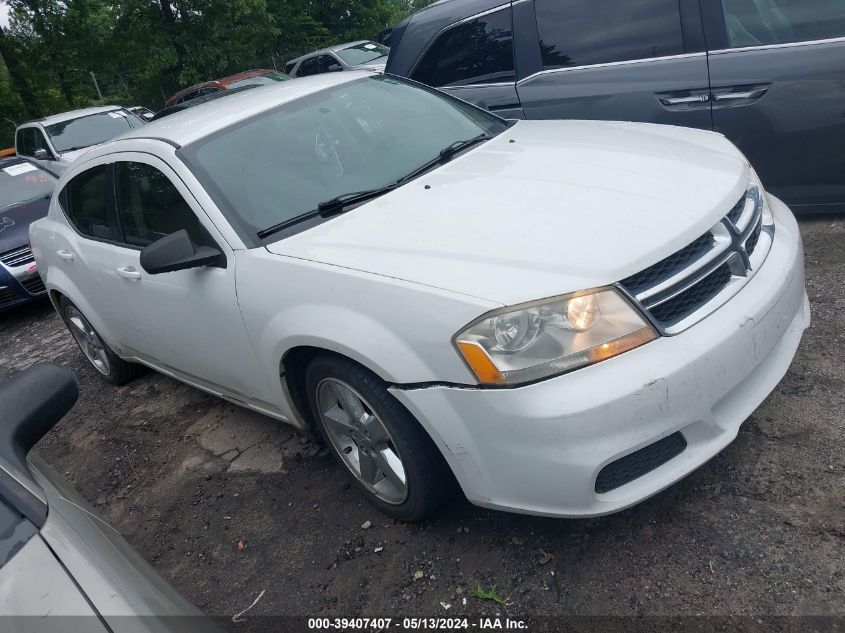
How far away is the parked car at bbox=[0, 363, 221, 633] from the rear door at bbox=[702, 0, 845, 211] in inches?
154

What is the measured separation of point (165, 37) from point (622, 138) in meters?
22.1

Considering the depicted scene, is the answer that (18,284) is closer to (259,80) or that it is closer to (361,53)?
(259,80)

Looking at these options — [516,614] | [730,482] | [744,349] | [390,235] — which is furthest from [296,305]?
[730,482]

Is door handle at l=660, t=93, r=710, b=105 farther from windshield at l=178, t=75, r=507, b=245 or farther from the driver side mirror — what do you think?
the driver side mirror

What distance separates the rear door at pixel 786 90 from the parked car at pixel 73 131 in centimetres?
877

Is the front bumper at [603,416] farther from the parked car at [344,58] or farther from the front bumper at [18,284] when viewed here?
the parked car at [344,58]

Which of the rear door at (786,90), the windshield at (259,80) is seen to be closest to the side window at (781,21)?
the rear door at (786,90)

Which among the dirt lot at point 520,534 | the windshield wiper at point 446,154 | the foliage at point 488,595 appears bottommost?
the dirt lot at point 520,534

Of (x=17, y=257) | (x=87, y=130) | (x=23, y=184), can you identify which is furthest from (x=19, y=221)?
(x=87, y=130)

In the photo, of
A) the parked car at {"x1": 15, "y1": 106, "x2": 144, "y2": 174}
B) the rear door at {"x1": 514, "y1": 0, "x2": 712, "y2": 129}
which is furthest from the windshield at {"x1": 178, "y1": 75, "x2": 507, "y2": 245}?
the parked car at {"x1": 15, "y1": 106, "x2": 144, "y2": 174}

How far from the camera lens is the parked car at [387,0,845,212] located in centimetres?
405

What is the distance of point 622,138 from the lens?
10.6 ft

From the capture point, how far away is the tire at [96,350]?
462 centimetres

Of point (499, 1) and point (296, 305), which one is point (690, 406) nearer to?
point (296, 305)
